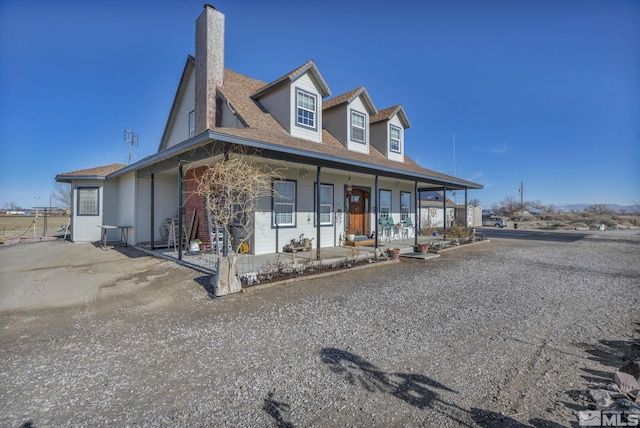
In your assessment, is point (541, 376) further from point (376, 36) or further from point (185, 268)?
point (376, 36)

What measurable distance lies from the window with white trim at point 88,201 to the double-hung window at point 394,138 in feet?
48.0

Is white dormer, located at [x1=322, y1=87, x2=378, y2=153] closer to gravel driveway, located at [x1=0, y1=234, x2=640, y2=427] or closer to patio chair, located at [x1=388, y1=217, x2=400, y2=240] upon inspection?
patio chair, located at [x1=388, y1=217, x2=400, y2=240]

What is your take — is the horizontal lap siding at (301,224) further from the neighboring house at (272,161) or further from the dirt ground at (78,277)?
the dirt ground at (78,277)

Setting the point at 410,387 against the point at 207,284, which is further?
the point at 207,284

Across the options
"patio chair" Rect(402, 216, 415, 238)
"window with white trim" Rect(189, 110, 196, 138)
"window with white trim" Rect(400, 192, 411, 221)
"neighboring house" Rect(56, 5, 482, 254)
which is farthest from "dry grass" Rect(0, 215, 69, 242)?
"patio chair" Rect(402, 216, 415, 238)

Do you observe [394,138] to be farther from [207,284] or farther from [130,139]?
[130,139]

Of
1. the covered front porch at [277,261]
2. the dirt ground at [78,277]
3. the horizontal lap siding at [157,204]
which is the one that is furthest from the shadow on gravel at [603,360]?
the horizontal lap siding at [157,204]

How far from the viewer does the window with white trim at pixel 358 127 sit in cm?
1289

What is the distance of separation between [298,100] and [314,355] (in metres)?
9.56

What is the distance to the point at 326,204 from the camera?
456 inches

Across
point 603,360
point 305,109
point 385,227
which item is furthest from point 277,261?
point 385,227

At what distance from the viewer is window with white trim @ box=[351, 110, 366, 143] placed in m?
12.9

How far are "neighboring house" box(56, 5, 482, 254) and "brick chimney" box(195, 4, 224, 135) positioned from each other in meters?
0.04

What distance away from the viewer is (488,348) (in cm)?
352
